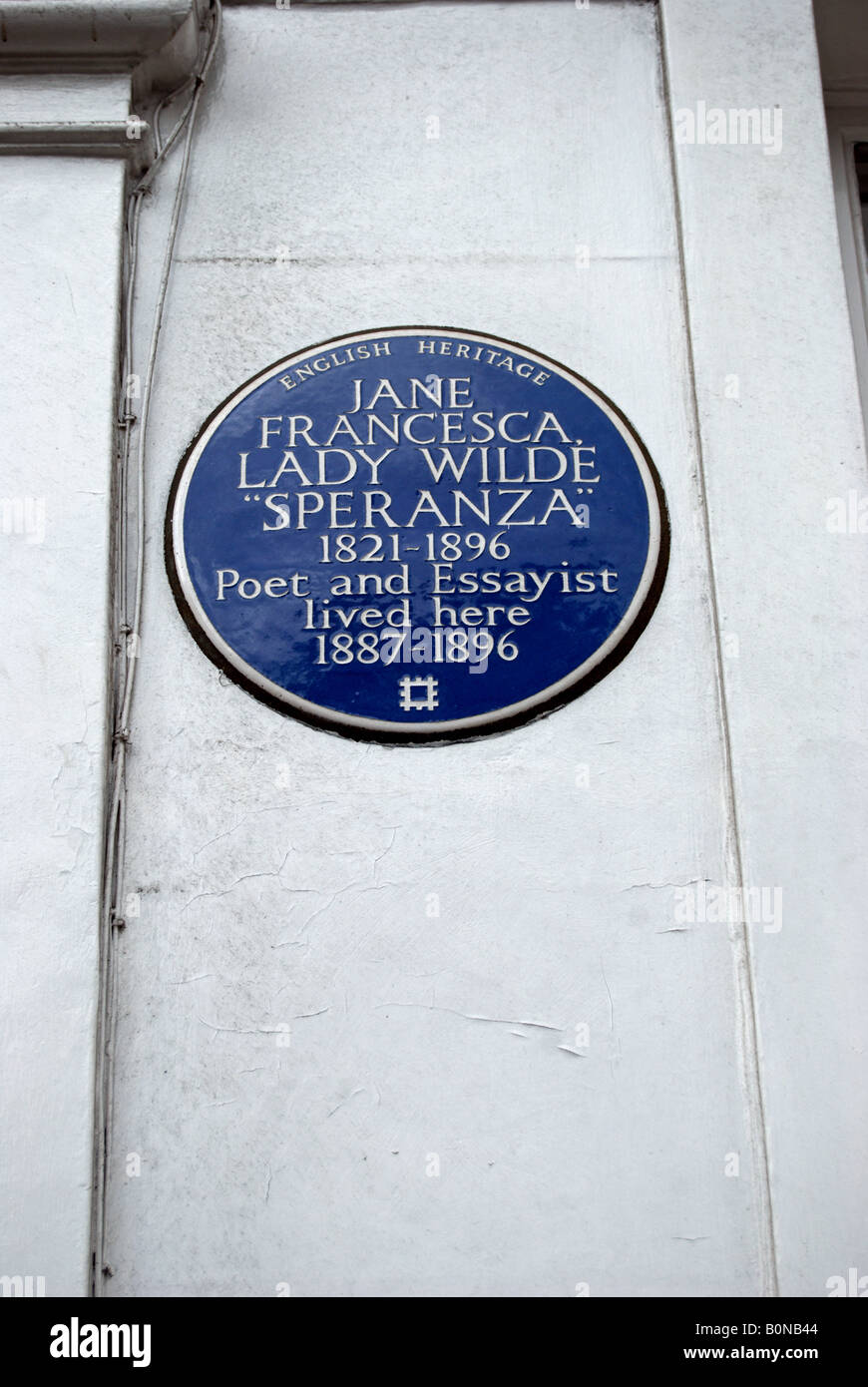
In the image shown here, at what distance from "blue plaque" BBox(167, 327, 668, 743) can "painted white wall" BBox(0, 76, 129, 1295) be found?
32cm

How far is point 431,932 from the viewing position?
405 centimetres

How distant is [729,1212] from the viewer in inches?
151

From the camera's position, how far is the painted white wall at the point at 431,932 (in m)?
3.82

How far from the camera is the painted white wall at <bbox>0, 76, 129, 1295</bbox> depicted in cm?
379

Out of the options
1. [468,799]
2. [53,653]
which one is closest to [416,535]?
[468,799]

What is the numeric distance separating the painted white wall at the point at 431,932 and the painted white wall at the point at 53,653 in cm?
14

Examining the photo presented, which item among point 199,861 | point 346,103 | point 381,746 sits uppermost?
point 346,103

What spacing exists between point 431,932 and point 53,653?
1269 mm

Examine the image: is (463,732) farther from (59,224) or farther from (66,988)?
(59,224)

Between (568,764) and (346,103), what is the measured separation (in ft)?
7.66

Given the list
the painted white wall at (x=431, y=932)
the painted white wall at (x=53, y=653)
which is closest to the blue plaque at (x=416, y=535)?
the painted white wall at (x=431, y=932)

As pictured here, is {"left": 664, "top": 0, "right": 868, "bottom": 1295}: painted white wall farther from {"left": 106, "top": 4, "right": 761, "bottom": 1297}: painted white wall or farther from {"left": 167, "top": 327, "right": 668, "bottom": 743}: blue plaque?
{"left": 167, "top": 327, "right": 668, "bottom": 743}: blue plaque

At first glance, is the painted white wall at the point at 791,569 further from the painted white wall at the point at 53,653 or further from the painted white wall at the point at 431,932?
the painted white wall at the point at 53,653

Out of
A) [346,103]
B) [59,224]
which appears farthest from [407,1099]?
[346,103]
